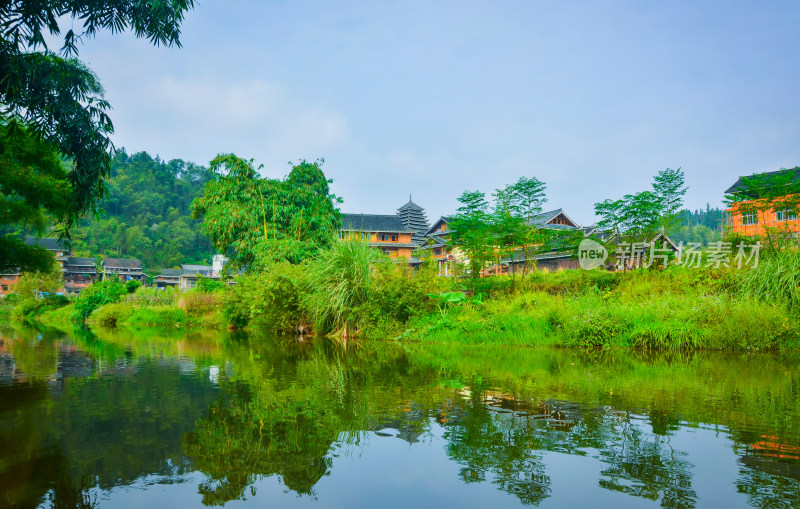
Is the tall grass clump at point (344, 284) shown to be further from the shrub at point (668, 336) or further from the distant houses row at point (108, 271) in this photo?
the distant houses row at point (108, 271)

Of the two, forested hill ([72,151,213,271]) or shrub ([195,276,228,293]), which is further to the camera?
forested hill ([72,151,213,271])

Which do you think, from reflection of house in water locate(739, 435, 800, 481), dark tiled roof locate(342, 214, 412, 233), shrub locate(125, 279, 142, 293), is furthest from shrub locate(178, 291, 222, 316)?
dark tiled roof locate(342, 214, 412, 233)

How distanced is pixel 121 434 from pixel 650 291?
1528cm

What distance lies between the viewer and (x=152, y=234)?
279ft

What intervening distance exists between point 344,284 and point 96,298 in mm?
25078

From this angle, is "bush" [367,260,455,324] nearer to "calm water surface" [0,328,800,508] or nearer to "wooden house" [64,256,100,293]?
"calm water surface" [0,328,800,508]

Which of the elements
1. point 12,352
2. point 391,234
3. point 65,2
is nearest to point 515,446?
point 65,2

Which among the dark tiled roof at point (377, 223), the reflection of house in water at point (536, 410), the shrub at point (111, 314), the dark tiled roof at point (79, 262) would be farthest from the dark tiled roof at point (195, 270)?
the reflection of house in water at point (536, 410)

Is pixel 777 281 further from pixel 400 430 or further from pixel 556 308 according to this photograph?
pixel 400 430

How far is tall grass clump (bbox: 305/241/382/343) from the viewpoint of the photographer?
16.0 meters

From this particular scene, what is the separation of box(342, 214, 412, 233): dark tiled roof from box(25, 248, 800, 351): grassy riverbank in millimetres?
37930

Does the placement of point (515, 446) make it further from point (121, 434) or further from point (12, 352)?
point (12, 352)

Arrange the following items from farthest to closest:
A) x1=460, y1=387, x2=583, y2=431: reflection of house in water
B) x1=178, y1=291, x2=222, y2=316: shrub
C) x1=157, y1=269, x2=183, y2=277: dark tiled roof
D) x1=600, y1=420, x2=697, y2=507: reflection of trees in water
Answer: x1=157, y1=269, x2=183, y2=277: dark tiled roof, x1=178, y1=291, x2=222, y2=316: shrub, x1=460, y1=387, x2=583, y2=431: reflection of house in water, x1=600, y1=420, x2=697, y2=507: reflection of trees in water

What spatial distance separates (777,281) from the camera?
42.7ft
